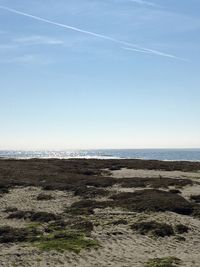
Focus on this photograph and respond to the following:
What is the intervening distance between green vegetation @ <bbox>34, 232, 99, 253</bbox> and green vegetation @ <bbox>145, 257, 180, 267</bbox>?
2792 millimetres

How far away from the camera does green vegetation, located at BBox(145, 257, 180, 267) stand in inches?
594

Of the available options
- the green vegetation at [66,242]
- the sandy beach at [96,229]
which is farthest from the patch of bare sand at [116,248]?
the green vegetation at [66,242]

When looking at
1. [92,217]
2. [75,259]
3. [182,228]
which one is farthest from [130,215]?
[75,259]

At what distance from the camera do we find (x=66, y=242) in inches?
703

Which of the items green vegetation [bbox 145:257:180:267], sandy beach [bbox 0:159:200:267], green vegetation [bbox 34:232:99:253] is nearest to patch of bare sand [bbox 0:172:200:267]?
sandy beach [bbox 0:159:200:267]

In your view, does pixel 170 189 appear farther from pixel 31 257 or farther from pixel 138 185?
pixel 31 257

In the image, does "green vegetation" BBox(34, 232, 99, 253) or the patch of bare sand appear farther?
"green vegetation" BBox(34, 232, 99, 253)

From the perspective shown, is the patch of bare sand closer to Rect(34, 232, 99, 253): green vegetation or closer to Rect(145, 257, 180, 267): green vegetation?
Rect(145, 257, 180, 267): green vegetation

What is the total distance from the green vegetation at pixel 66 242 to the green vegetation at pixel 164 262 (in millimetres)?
2792

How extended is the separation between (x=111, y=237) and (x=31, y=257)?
438cm

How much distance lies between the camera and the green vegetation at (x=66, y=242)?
17062 millimetres

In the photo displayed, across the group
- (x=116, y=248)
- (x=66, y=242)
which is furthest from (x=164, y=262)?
(x=66, y=242)

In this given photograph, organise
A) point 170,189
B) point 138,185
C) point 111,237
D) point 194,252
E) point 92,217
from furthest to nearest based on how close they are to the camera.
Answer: point 138,185
point 170,189
point 92,217
point 111,237
point 194,252

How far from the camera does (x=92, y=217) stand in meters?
23.0
